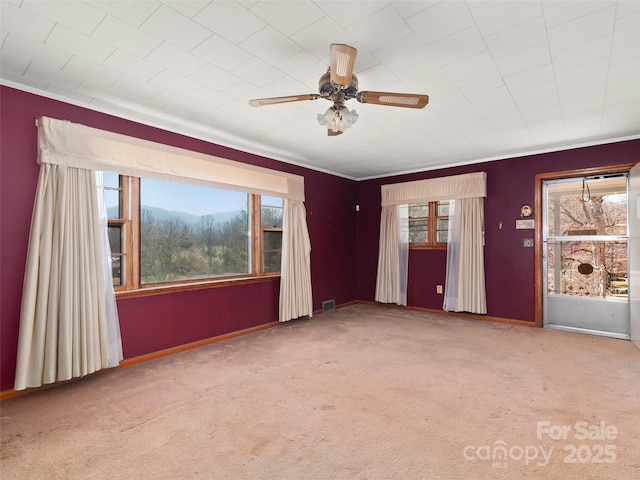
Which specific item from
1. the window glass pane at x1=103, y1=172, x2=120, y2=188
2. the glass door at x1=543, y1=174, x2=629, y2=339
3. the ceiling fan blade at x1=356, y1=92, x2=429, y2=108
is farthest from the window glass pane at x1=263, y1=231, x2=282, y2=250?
the glass door at x1=543, y1=174, x2=629, y2=339

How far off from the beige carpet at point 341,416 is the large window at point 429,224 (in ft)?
7.19

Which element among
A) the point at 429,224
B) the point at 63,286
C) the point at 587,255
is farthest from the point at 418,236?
the point at 63,286

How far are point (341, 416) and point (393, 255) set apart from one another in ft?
12.6

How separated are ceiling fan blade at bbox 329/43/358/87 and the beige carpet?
216cm

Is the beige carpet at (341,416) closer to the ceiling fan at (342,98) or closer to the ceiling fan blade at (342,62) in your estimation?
the ceiling fan at (342,98)

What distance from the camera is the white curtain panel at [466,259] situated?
4.98m

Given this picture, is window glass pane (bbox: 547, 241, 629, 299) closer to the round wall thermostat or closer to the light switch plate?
the light switch plate

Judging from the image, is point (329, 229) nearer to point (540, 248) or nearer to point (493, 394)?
point (540, 248)

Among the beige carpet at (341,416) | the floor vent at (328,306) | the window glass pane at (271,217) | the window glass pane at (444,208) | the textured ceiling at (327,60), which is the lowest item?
the beige carpet at (341,416)

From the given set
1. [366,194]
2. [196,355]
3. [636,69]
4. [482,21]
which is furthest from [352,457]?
[366,194]

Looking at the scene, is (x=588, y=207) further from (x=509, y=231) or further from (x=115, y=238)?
(x=115, y=238)

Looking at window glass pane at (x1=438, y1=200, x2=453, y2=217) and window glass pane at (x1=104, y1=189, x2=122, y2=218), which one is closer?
window glass pane at (x1=104, y1=189, x2=122, y2=218)

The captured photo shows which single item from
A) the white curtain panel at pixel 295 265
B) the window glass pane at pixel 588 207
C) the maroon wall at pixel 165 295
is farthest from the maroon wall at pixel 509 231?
the white curtain panel at pixel 295 265

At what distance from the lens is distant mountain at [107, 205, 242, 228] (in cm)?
351
